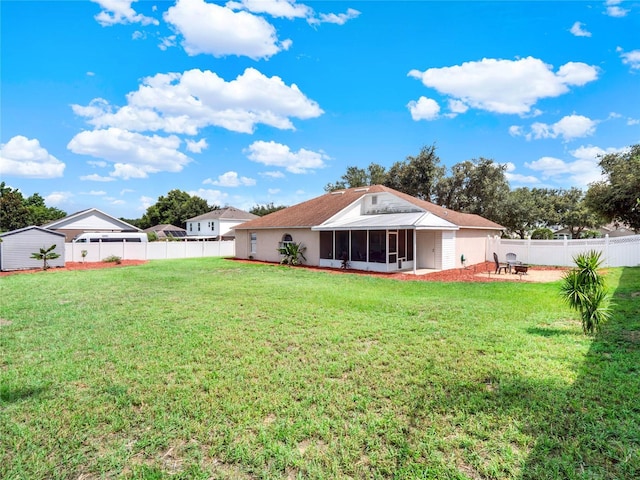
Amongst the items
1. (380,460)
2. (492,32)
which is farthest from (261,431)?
(492,32)

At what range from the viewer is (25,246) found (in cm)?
1980

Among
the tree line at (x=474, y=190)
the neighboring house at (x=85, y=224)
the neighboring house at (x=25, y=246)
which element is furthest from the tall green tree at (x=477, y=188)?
the neighboring house at (x=85, y=224)

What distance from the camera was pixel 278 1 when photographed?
40.1ft

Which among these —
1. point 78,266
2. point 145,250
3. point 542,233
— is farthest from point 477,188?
point 78,266

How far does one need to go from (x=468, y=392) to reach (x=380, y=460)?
181cm

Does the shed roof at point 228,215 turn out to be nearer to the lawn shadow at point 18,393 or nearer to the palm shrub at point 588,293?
the lawn shadow at point 18,393

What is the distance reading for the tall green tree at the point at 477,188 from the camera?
1399 inches

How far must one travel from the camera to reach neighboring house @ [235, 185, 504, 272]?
19.0m

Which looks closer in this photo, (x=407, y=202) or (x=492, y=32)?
(x=492, y=32)

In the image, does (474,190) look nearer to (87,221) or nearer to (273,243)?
(273,243)

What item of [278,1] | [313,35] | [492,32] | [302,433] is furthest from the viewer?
[313,35]

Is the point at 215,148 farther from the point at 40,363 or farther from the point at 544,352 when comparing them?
the point at 544,352

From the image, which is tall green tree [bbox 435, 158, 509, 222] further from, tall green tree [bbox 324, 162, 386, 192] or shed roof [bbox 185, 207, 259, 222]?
shed roof [bbox 185, 207, 259, 222]

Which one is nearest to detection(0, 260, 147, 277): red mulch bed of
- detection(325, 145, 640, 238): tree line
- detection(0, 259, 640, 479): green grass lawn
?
detection(0, 259, 640, 479): green grass lawn
